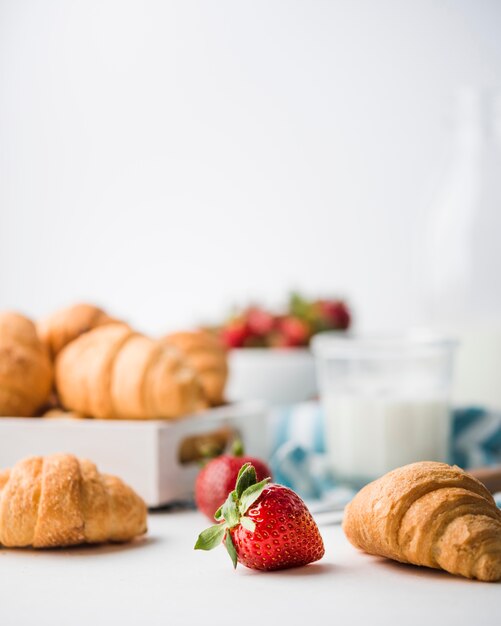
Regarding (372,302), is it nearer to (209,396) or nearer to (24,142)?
(24,142)

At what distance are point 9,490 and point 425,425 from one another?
0.67 metres

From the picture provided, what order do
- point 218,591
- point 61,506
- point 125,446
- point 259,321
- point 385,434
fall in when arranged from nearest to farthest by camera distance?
point 218,591, point 61,506, point 125,446, point 385,434, point 259,321

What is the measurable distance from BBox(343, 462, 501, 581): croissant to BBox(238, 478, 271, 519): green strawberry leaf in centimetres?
10

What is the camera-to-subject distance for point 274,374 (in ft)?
5.79

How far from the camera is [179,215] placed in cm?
349

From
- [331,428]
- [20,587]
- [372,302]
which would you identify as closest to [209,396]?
[331,428]

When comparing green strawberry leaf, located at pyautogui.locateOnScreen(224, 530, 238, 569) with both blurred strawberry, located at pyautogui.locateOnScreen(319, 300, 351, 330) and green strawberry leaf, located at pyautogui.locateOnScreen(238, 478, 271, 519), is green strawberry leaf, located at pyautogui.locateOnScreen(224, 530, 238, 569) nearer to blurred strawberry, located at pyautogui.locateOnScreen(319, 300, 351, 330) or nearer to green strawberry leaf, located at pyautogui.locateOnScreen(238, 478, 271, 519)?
green strawberry leaf, located at pyautogui.locateOnScreen(238, 478, 271, 519)

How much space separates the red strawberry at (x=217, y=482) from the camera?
1.02 meters

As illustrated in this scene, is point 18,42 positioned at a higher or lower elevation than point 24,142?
higher

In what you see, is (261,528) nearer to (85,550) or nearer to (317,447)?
(85,550)

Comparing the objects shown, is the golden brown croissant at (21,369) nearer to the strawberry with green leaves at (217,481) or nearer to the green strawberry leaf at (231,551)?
the strawberry with green leaves at (217,481)

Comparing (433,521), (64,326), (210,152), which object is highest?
(210,152)

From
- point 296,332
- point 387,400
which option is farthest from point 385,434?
point 296,332

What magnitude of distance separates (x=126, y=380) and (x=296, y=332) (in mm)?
721
